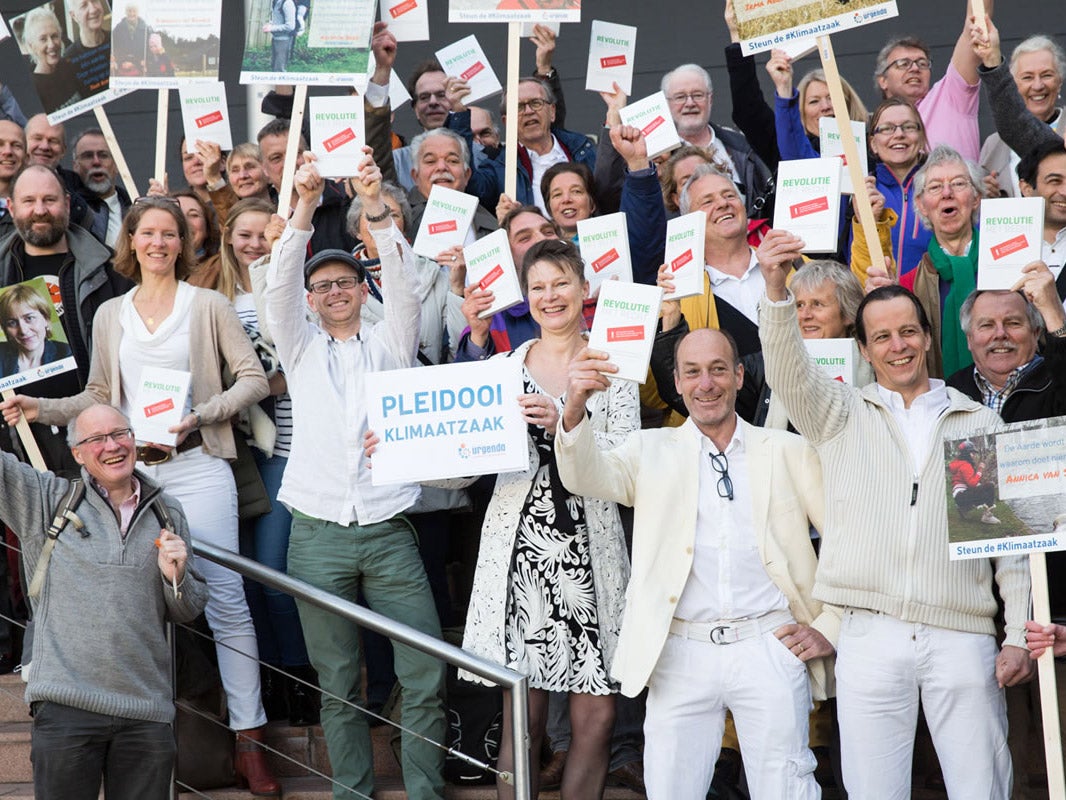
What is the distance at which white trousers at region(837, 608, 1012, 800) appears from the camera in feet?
14.3

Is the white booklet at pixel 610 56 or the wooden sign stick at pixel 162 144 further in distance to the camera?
the white booklet at pixel 610 56

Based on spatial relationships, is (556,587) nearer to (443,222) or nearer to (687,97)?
(443,222)

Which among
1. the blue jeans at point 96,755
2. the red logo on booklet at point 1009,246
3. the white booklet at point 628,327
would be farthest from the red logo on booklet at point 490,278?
the blue jeans at point 96,755

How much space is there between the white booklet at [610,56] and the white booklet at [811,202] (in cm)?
226

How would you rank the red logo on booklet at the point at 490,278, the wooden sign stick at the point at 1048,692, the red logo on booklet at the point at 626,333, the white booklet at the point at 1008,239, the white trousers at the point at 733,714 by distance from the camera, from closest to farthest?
the wooden sign stick at the point at 1048,692
the white trousers at the point at 733,714
the red logo on booklet at the point at 626,333
the white booklet at the point at 1008,239
the red logo on booklet at the point at 490,278

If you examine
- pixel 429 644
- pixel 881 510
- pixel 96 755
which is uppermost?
pixel 881 510

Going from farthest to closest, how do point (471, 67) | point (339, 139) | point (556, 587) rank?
point (471, 67) < point (339, 139) < point (556, 587)

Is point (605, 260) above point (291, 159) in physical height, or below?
below

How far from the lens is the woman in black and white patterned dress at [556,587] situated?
4844 millimetres

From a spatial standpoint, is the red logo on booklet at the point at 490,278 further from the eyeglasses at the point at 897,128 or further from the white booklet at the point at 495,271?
the eyeglasses at the point at 897,128

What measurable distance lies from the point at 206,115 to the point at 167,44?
508mm

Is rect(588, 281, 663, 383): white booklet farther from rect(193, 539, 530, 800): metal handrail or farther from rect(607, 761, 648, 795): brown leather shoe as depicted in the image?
rect(607, 761, 648, 795): brown leather shoe

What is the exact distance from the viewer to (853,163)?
5457 mm

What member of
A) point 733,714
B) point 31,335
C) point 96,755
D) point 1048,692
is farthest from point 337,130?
point 1048,692
